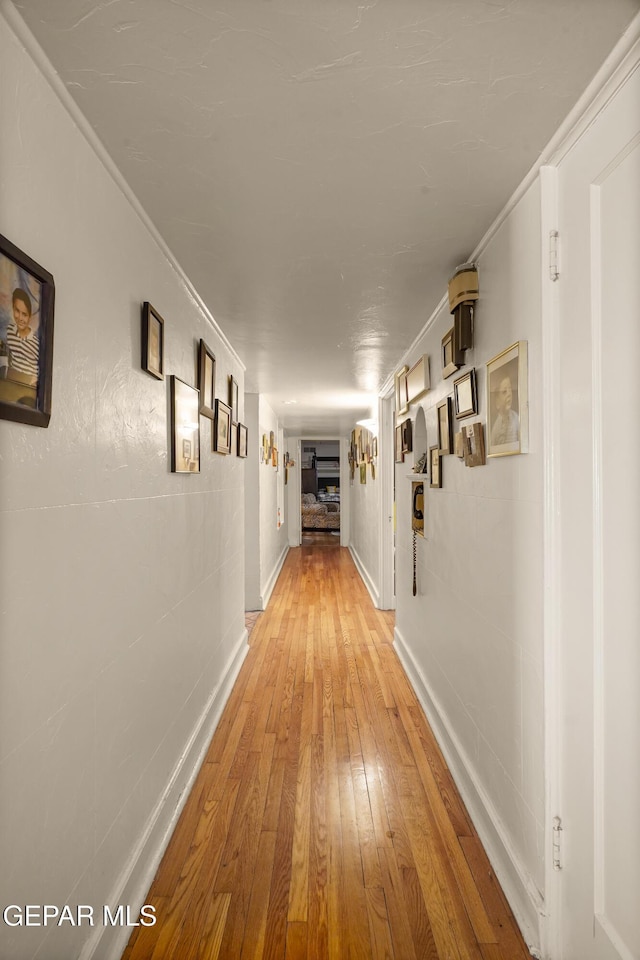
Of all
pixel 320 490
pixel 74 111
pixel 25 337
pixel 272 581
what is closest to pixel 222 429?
pixel 74 111

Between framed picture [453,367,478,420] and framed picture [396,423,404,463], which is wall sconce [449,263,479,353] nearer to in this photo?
framed picture [453,367,478,420]

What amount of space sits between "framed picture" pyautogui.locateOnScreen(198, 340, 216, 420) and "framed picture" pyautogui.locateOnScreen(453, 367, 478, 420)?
1.21 metres

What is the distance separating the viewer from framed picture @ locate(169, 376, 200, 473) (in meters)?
2.09

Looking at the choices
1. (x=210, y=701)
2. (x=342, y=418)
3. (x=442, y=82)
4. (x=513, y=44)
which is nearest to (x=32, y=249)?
(x=442, y=82)

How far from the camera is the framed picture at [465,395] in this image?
6.80 ft

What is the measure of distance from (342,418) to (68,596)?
6.47 metres

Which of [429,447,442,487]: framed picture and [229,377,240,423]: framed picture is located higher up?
[229,377,240,423]: framed picture

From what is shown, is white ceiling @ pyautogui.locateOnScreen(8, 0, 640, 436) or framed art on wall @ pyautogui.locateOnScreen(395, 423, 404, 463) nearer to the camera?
white ceiling @ pyautogui.locateOnScreen(8, 0, 640, 436)

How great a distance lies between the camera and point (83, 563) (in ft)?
4.31

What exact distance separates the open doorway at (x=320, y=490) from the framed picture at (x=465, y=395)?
954 cm

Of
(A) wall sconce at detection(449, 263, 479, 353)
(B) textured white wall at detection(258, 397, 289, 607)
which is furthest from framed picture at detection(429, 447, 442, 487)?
(B) textured white wall at detection(258, 397, 289, 607)

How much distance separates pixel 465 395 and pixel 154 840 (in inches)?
78.5

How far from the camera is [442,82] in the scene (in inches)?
46.3

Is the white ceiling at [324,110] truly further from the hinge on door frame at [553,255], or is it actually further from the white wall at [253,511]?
the white wall at [253,511]
